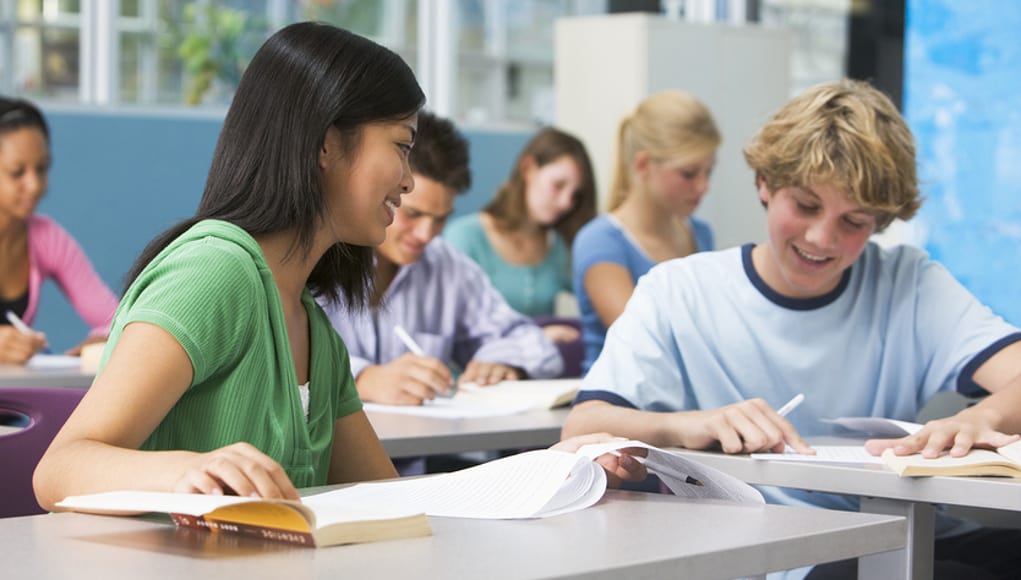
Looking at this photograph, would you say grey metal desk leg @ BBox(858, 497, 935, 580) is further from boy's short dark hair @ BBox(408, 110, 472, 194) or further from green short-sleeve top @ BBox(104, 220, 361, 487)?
boy's short dark hair @ BBox(408, 110, 472, 194)

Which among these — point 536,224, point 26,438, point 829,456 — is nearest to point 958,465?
point 829,456

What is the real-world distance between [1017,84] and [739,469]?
10.5 feet

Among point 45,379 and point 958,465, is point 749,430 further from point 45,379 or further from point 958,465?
point 45,379

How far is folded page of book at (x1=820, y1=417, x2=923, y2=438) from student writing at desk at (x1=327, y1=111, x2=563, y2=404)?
43.5 inches

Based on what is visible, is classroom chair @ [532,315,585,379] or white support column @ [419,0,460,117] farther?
white support column @ [419,0,460,117]

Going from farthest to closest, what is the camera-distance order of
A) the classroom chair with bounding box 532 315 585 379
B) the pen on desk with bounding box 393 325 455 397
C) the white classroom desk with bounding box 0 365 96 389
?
the classroom chair with bounding box 532 315 585 379
the pen on desk with bounding box 393 325 455 397
the white classroom desk with bounding box 0 365 96 389

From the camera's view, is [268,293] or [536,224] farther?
[536,224]

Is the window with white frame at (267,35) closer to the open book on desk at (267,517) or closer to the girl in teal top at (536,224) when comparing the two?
the girl in teal top at (536,224)

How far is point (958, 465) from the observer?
5.32ft

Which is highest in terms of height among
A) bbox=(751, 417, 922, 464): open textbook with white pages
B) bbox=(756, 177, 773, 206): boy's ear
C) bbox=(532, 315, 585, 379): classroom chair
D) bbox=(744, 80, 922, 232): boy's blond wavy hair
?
bbox=(744, 80, 922, 232): boy's blond wavy hair

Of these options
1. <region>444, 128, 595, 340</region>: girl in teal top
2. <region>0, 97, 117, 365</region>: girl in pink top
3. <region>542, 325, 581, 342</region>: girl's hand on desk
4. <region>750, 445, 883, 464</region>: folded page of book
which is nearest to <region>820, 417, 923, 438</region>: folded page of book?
<region>750, 445, 883, 464</region>: folded page of book

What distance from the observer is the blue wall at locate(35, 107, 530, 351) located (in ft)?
15.9

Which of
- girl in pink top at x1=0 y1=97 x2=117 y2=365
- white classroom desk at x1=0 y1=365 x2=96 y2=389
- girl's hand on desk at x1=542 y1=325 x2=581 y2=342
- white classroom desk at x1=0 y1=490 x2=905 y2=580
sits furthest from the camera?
girl in pink top at x1=0 y1=97 x2=117 y2=365

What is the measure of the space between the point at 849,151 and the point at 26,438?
1.20m
